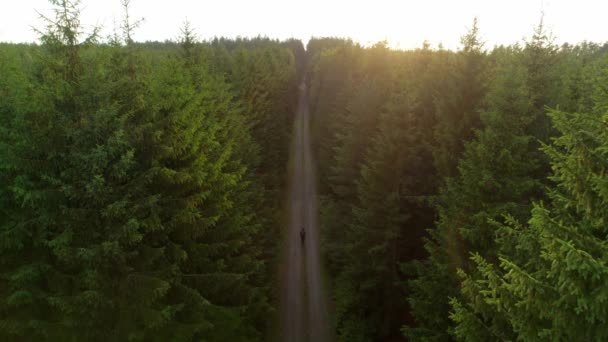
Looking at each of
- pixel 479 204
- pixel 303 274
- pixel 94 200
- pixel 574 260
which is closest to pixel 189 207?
pixel 94 200

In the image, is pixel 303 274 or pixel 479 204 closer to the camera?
pixel 479 204

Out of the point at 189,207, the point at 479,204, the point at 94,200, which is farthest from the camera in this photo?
the point at 479,204

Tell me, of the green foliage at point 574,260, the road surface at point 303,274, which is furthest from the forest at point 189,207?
the road surface at point 303,274

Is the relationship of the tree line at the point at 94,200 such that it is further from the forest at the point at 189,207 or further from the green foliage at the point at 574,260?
the green foliage at the point at 574,260

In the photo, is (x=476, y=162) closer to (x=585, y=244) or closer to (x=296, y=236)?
(x=585, y=244)

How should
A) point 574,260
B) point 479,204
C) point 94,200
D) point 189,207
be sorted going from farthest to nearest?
point 479,204
point 189,207
point 94,200
point 574,260

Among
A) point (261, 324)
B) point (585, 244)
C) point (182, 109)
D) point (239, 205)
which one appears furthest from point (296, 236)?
point (585, 244)

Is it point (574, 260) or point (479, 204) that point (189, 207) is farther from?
point (574, 260)
